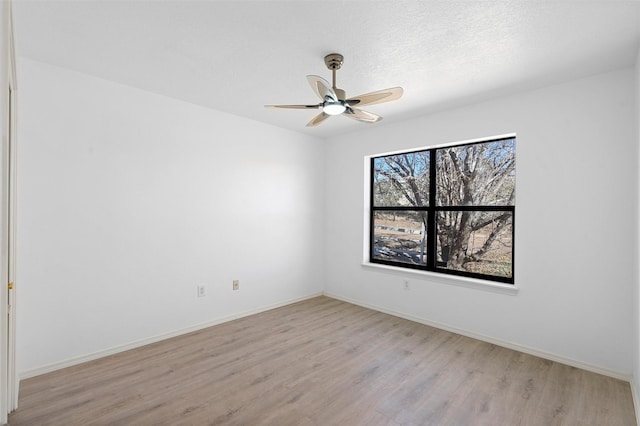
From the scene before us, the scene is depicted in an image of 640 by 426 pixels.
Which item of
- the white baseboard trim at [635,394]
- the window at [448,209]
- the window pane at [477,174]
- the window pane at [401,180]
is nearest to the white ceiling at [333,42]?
the window pane at [477,174]

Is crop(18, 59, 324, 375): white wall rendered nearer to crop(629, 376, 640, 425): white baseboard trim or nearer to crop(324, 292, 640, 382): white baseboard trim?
crop(324, 292, 640, 382): white baseboard trim

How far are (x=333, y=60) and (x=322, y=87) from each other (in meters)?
0.39

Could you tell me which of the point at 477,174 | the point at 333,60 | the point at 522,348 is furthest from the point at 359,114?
the point at 522,348

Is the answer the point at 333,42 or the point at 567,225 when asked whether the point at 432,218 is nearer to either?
the point at 567,225

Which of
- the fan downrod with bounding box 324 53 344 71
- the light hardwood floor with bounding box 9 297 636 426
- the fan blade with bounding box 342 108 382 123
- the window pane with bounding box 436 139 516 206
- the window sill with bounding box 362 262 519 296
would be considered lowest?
the light hardwood floor with bounding box 9 297 636 426

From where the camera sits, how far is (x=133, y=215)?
299cm

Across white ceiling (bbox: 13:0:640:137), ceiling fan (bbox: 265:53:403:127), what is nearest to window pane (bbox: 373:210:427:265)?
white ceiling (bbox: 13:0:640:137)

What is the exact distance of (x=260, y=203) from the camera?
408 cm

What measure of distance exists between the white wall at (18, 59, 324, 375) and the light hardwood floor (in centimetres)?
39

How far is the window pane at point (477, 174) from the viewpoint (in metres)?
3.32

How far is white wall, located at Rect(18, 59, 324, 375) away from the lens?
8.16 ft

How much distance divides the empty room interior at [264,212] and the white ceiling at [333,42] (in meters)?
0.02

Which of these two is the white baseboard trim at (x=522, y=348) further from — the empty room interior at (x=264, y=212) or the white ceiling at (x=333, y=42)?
the white ceiling at (x=333, y=42)

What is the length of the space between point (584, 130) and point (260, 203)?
336 centimetres
